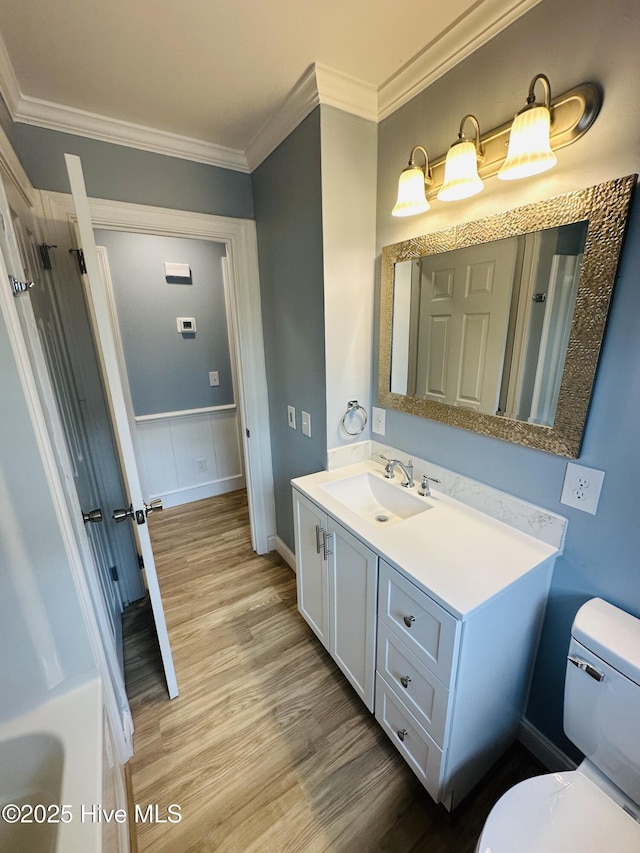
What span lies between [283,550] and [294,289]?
5.61ft

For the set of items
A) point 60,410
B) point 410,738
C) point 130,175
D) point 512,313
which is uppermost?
point 130,175

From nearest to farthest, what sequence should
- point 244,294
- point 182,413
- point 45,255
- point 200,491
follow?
point 45,255 → point 244,294 → point 182,413 → point 200,491

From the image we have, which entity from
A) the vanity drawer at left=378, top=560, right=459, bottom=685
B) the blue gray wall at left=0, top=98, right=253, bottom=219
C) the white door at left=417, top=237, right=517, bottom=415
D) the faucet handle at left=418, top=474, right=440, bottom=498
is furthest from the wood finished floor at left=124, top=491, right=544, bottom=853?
the blue gray wall at left=0, top=98, right=253, bottom=219

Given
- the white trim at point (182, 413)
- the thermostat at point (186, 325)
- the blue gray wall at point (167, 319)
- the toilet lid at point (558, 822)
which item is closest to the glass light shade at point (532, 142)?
the toilet lid at point (558, 822)

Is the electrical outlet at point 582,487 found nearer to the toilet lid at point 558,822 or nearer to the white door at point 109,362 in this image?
the toilet lid at point 558,822

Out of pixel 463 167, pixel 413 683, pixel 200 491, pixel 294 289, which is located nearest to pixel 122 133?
pixel 294 289

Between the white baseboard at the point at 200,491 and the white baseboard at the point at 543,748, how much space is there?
2.83 m

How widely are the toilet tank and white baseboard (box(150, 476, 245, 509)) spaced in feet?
9.89

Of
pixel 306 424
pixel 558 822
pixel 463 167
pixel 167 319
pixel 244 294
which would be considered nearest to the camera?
pixel 558 822

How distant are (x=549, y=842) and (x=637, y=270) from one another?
4.48 feet

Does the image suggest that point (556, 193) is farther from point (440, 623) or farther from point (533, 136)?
point (440, 623)

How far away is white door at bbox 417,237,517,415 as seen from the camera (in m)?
1.17

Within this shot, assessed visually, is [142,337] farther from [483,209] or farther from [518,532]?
[518,532]

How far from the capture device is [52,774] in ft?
3.05
